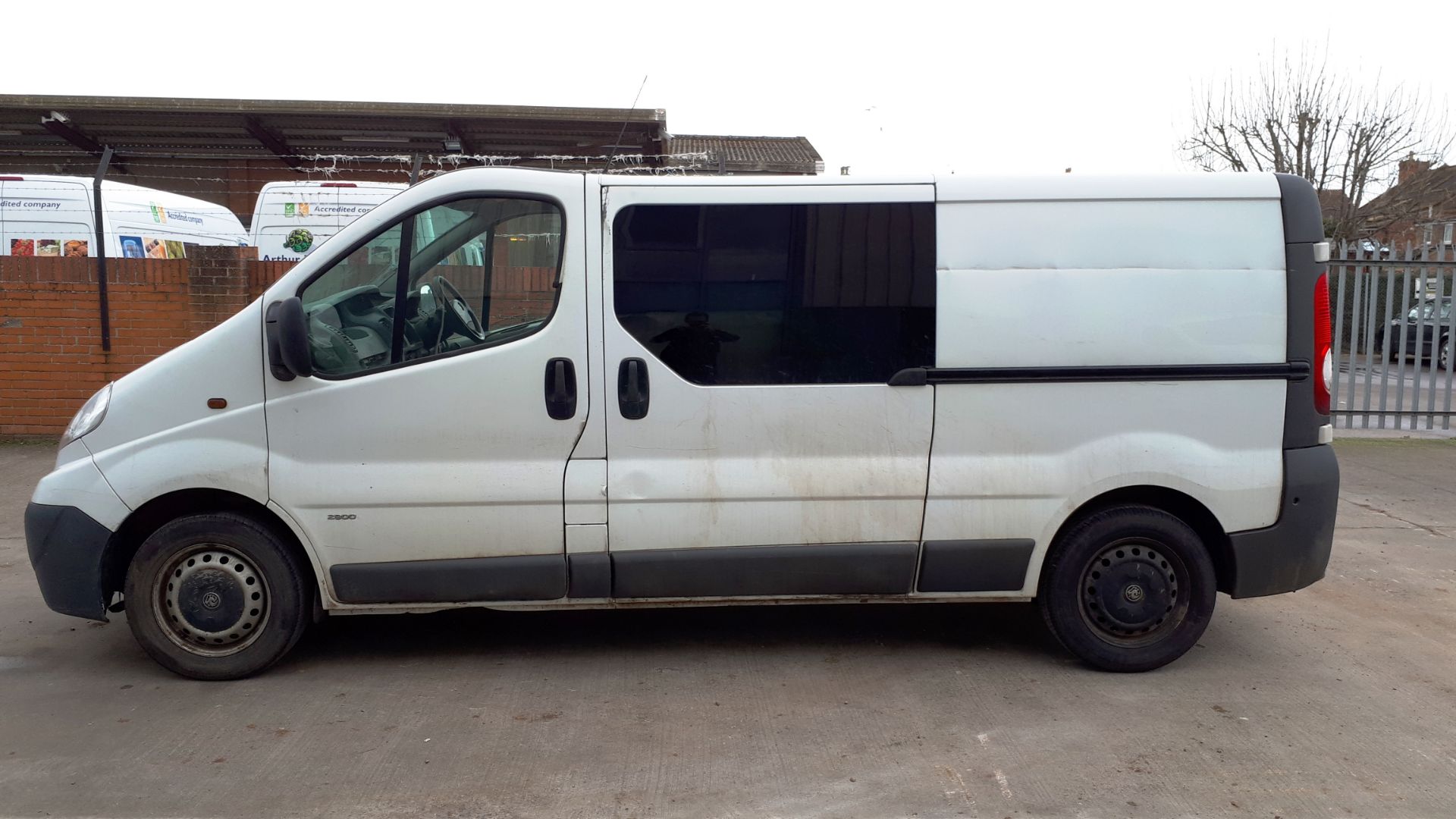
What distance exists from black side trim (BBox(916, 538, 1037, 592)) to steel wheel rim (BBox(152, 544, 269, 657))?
281cm

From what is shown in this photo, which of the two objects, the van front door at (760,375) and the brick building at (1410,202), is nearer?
the van front door at (760,375)

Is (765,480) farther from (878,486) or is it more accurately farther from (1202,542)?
(1202,542)

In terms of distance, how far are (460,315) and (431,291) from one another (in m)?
0.16

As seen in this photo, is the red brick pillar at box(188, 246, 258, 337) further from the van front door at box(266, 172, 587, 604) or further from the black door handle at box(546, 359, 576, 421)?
the black door handle at box(546, 359, 576, 421)

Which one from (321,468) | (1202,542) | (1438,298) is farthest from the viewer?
(1438,298)

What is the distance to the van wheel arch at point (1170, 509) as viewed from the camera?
480 cm

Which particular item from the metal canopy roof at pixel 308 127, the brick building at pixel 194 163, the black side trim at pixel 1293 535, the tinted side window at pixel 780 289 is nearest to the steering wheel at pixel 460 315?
the brick building at pixel 194 163

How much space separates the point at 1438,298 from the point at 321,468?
1149 cm

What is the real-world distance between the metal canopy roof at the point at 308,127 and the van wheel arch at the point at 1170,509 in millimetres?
8854

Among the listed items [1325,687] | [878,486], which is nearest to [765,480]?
[878,486]

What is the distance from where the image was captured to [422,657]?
199 inches

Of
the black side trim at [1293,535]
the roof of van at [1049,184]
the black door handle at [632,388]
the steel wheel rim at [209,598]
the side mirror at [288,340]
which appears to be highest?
the roof of van at [1049,184]

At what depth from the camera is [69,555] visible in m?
4.62

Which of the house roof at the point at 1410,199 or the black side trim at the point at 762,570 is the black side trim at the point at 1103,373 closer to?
the black side trim at the point at 762,570
